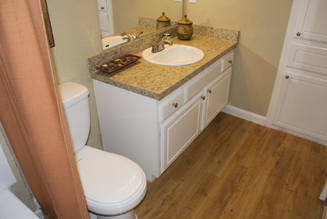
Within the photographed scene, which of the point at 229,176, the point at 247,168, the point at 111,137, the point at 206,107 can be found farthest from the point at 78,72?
the point at 247,168

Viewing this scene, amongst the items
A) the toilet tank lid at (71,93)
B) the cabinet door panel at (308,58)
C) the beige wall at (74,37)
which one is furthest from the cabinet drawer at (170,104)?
the cabinet door panel at (308,58)

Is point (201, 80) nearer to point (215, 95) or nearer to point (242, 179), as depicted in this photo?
point (215, 95)

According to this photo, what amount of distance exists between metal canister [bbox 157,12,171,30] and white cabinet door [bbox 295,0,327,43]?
1112 millimetres

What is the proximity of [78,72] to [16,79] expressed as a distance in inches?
35.3

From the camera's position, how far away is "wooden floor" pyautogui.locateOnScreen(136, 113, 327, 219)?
1.79 meters

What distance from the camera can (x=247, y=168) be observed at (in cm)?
214

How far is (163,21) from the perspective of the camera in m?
2.37

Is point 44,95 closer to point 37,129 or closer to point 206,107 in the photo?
point 37,129

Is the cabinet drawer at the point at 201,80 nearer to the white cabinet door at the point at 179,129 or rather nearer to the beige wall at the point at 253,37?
the white cabinet door at the point at 179,129

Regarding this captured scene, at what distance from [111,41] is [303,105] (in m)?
1.78

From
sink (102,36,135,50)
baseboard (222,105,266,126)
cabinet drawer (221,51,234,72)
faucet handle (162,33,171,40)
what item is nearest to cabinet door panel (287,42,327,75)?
cabinet drawer (221,51,234,72)

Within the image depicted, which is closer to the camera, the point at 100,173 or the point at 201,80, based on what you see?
the point at 100,173

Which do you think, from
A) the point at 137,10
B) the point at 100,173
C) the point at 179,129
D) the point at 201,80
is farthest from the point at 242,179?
the point at 137,10

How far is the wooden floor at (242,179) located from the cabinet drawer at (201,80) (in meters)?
0.64
